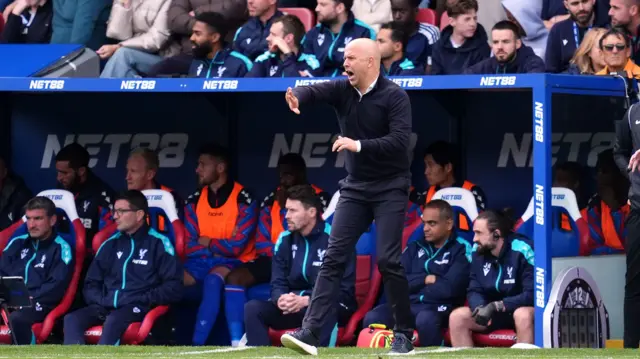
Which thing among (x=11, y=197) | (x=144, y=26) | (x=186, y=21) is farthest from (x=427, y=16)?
(x=11, y=197)

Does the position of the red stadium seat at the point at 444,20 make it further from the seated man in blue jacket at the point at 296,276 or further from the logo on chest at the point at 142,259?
the logo on chest at the point at 142,259

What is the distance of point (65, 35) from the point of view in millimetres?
13641

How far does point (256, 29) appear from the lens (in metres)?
12.4

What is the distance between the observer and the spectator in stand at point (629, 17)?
436 inches

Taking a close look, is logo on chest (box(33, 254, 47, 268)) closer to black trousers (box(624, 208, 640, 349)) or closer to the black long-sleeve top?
the black long-sleeve top

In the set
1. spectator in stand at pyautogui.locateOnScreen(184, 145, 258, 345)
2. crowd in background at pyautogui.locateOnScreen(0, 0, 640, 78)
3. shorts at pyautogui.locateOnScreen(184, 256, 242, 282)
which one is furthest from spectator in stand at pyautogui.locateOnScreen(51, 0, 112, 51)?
shorts at pyautogui.locateOnScreen(184, 256, 242, 282)

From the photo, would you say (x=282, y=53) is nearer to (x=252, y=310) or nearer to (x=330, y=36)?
(x=330, y=36)

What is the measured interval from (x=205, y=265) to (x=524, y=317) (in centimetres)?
274

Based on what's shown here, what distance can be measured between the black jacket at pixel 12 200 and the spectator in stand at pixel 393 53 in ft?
10.8

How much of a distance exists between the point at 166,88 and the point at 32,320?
6.78ft

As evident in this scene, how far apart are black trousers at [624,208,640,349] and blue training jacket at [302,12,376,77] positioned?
2.76 metres

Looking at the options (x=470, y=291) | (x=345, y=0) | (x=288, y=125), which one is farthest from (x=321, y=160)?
(x=470, y=291)

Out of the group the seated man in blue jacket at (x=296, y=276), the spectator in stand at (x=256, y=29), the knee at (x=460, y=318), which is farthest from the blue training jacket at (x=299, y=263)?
the spectator in stand at (x=256, y=29)

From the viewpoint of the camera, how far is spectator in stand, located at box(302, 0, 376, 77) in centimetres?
1168
